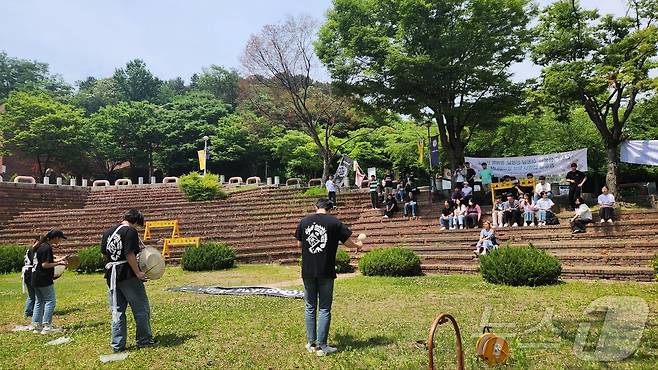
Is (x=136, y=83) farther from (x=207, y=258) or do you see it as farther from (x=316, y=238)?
(x=316, y=238)

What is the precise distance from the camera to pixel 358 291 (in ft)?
32.9

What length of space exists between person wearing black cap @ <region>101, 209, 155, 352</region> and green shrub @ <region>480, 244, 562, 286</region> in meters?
7.10

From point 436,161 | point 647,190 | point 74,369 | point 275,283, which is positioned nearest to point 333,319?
point 74,369

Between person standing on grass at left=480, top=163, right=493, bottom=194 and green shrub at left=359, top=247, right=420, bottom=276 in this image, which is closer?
green shrub at left=359, top=247, right=420, bottom=276

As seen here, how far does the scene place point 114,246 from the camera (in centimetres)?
605

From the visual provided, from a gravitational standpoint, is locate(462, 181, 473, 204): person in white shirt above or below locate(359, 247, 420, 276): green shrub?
above

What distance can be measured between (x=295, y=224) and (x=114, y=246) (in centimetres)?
1475

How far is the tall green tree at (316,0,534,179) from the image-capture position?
18844 mm

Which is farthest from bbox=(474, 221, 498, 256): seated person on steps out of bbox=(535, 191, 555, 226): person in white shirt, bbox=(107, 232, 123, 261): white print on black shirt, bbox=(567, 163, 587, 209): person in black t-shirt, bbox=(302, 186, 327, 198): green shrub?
bbox=(302, 186, 327, 198): green shrub

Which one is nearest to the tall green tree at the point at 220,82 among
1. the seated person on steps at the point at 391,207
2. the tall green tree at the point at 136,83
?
the tall green tree at the point at 136,83

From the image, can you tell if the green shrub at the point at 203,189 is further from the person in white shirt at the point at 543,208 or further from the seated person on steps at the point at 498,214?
the person in white shirt at the point at 543,208

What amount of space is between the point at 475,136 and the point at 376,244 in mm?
15196

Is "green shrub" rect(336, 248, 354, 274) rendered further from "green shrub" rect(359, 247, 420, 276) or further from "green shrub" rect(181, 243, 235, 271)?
"green shrub" rect(181, 243, 235, 271)

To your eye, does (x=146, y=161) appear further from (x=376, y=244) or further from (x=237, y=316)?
(x=237, y=316)
